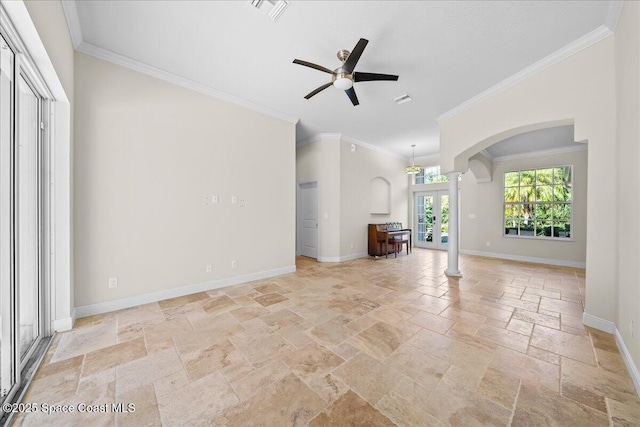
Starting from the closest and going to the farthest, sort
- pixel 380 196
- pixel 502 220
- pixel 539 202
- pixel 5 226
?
pixel 5 226 → pixel 539 202 → pixel 502 220 → pixel 380 196

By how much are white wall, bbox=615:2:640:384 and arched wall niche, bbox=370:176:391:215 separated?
496 centimetres

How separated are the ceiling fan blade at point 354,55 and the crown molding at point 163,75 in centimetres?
211

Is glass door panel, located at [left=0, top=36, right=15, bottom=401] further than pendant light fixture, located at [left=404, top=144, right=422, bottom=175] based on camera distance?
No

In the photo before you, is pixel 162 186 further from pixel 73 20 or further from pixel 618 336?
pixel 618 336

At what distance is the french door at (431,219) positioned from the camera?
7.73m

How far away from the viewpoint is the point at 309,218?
254 inches

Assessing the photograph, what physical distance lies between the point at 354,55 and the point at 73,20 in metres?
2.88

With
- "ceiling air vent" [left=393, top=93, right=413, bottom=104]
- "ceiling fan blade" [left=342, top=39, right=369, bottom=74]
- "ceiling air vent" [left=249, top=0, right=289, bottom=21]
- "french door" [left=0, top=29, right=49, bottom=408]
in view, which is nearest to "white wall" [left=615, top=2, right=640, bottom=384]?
"ceiling fan blade" [left=342, top=39, right=369, bottom=74]

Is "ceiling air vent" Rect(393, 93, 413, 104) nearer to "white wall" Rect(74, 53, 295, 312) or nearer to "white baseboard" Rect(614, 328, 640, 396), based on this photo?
"white wall" Rect(74, 53, 295, 312)

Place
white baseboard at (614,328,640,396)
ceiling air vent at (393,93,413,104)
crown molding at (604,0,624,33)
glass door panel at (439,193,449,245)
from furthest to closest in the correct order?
glass door panel at (439,193,449,245)
ceiling air vent at (393,93,413,104)
crown molding at (604,0,624,33)
white baseboard at (614,328,640,396)

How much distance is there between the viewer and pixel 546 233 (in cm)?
606

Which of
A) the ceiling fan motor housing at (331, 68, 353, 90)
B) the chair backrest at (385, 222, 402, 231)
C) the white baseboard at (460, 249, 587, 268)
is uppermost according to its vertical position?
the ceiling fan motor housing at (331, 68, 353, 90)

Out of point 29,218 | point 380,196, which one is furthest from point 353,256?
point 29,218

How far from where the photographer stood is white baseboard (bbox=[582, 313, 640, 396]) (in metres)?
1.67
